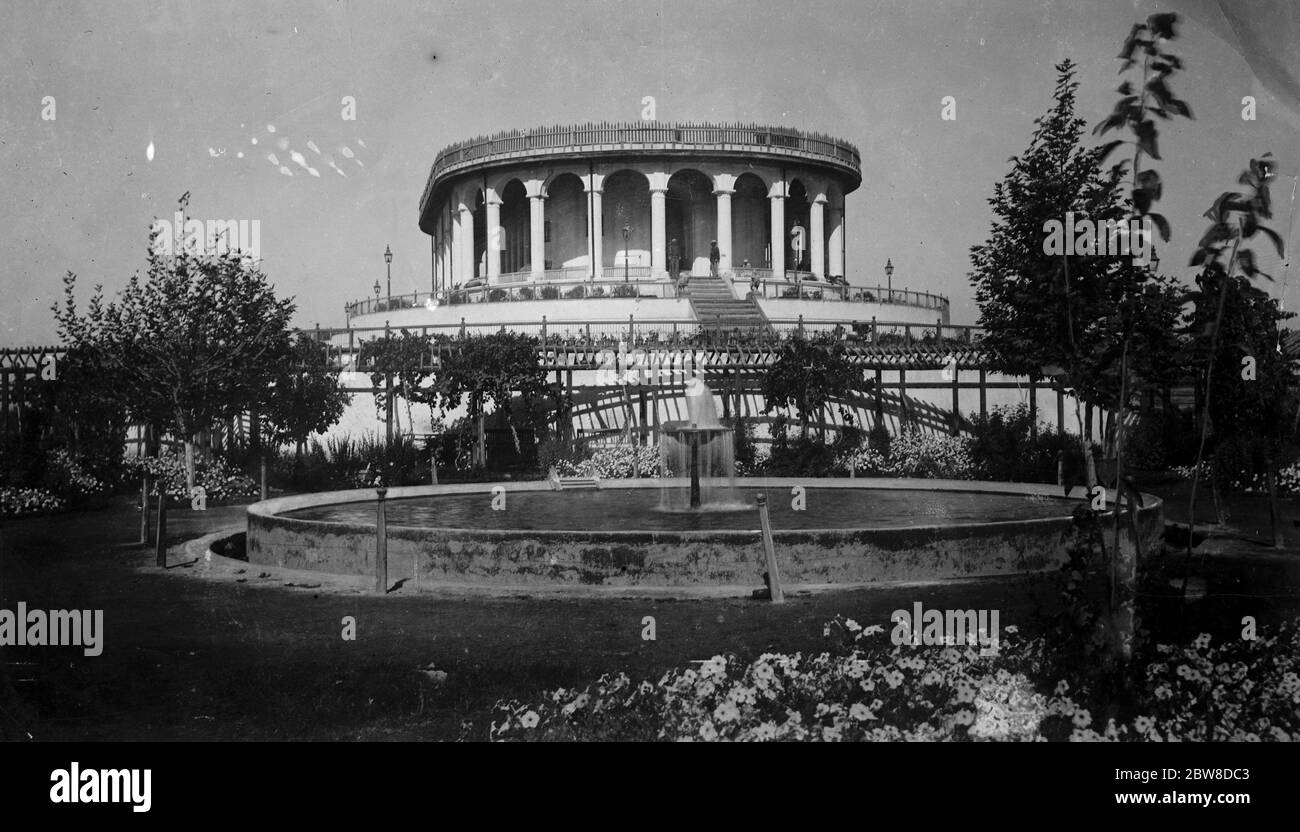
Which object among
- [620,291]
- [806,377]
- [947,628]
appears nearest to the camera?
A: [947,628]

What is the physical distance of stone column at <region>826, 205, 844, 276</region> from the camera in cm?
4538

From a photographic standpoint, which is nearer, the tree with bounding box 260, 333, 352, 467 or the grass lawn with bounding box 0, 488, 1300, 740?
the grass lawn with bounding box 0, 488, 1300, 740

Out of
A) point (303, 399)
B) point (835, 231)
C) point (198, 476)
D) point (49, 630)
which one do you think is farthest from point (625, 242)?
point (49, 630)

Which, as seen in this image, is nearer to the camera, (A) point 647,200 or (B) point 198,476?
(B) point 198,476

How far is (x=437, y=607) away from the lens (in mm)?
9797

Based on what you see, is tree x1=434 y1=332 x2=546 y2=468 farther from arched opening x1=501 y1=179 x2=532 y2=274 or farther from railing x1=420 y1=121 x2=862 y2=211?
arched opening x1=501 y1=179 x2=532 y2=274

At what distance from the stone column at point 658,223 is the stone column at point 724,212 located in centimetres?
201

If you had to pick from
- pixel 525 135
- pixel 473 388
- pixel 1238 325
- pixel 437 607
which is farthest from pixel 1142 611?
pixel 525 135

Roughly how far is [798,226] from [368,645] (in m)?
38.7

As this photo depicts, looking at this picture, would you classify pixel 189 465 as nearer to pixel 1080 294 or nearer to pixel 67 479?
pixel 67 479

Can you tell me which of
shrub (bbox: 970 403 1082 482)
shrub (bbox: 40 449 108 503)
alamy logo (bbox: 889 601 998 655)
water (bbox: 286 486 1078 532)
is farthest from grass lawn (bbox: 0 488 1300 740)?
shrub (bbox: 970 403 1082 482)

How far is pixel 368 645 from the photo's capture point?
27.7 ft

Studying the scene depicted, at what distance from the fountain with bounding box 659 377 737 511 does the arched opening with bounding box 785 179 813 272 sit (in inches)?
753
